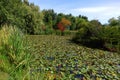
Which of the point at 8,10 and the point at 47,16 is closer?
the point at 8,10

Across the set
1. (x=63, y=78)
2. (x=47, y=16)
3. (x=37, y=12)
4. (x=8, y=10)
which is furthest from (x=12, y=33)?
(x=47, y=16)

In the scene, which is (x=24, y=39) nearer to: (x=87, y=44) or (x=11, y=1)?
(x=87, y=44)

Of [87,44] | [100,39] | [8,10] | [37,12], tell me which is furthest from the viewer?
[37,12]

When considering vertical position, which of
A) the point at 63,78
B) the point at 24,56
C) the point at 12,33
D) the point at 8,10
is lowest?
the point at 63,78

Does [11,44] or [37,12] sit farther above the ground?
[37,12]

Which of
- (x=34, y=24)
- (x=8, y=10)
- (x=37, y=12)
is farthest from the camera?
(x=37, y=12)

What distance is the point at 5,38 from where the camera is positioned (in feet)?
32.6

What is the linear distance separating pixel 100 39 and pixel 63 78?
41.6 feet

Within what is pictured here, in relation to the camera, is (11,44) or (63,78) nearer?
(63,78)

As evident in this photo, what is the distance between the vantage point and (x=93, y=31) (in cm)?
2134

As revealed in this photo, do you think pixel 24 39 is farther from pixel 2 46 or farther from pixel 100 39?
pixel 100 39

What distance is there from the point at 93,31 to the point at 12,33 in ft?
41.9

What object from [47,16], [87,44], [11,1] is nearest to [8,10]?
[11,1]

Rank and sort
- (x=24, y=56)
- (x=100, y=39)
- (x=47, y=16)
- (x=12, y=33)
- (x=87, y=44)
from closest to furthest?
(x=24, y=56), (x=12, y=33), (x=100, y=39), (x=87, y=44), (x=47, y=16)
